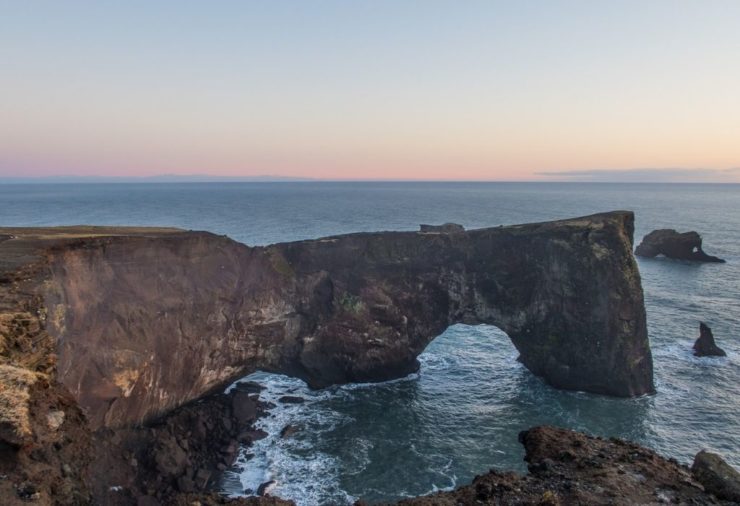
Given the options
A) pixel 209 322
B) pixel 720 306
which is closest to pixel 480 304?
pixel 209 322

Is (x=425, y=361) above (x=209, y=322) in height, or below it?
below

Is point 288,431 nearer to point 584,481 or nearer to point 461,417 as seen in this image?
point 461,417

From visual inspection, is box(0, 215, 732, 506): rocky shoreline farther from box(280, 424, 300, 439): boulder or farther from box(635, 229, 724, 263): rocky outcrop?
box(635, 229, 724, 263): rocky outcrop

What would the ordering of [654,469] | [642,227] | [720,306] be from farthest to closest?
[642,227]
[720,306]
[654,469]

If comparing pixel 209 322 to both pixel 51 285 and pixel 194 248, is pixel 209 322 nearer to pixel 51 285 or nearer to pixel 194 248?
pixel 194 248

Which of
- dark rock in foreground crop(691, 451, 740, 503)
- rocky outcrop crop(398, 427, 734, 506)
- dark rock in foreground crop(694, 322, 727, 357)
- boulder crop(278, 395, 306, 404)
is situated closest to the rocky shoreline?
rocky outcrop crop(398, 427, 734, 506)
